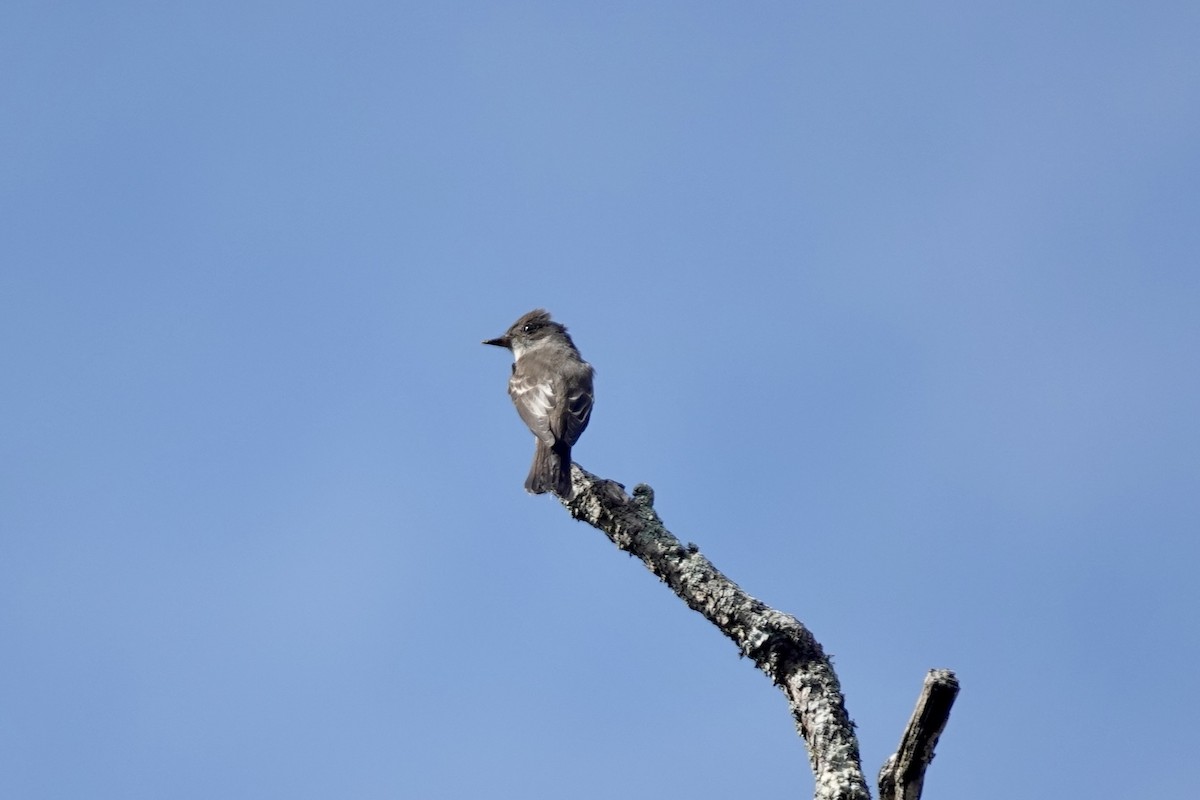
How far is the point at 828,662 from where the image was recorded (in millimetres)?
5020

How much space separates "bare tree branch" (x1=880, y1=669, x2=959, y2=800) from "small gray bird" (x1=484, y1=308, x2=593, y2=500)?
3.74 metres

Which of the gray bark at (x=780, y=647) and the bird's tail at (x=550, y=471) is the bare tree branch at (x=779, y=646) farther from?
the bird's tail at (x=550, y=471)

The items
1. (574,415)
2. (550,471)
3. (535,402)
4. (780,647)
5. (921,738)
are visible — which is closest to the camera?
(921,738)

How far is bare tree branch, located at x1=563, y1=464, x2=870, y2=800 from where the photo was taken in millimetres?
4539

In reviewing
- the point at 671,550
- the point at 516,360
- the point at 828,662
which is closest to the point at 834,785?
the point at 828,662

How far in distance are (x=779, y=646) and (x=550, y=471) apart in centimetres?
393

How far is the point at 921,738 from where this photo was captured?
4.23 m

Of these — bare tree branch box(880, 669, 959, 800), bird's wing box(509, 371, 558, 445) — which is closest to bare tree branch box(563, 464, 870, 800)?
bare tree branch box(880, 669, 959, 800)

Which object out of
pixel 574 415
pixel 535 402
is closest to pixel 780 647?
pixel 574 415

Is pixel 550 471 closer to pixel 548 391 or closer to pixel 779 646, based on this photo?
pixel 548 391

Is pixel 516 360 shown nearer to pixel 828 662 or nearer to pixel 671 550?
pixel 671 550

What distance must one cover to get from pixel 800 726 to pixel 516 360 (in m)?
8.13

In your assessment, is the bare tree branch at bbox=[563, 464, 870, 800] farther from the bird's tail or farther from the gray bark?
the bird's tail

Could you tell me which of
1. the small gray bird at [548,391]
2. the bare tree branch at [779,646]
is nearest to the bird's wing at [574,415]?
the small gray bird at [548,391]
